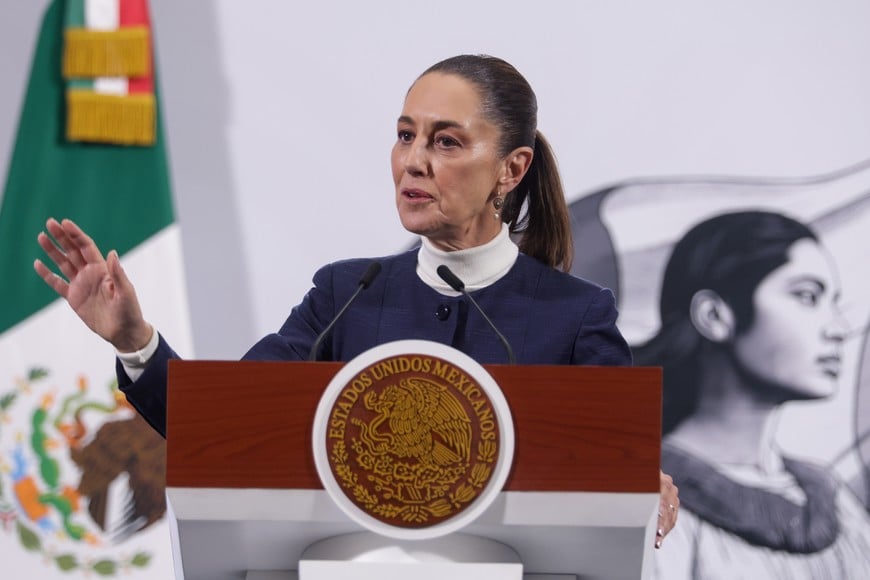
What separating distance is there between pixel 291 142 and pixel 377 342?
4.37ft

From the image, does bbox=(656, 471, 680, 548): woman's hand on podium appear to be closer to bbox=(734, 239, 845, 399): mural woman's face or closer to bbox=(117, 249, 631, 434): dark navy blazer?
bbox=(117, 249, 631, 434): dark navy blazer

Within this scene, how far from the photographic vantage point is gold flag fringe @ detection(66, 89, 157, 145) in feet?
10.4

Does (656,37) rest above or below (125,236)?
above

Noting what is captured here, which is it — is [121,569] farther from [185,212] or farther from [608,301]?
[608,301]

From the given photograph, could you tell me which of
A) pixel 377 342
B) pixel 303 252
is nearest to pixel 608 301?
pixel 377 342

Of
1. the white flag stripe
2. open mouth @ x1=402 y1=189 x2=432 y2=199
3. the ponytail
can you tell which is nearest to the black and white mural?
the ponytail

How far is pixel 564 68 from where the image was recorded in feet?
10.9

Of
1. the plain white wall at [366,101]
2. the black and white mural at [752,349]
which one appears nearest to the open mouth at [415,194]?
the plain white wall at [366,101]

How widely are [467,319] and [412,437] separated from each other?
75 centimetres

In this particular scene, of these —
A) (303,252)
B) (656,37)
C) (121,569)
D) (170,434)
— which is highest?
(656,37)

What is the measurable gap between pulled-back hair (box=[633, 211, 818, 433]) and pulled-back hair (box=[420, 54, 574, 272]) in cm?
103

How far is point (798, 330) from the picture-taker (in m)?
3.34

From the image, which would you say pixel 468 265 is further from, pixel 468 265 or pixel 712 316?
pixel 712 316


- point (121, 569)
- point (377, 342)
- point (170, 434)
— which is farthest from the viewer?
point (121, 569)
